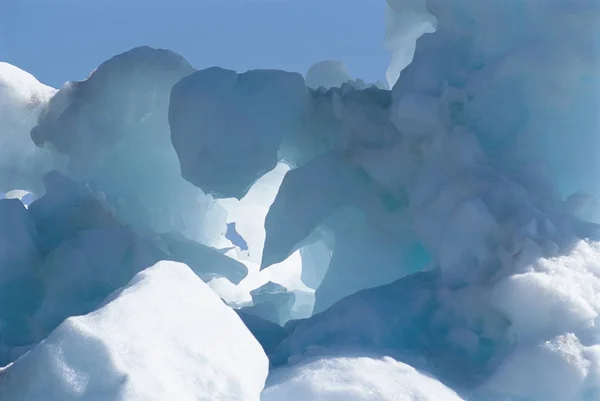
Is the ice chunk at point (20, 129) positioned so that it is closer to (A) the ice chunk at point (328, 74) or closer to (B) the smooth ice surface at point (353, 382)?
(A) the ice chunk at point (328, 74)

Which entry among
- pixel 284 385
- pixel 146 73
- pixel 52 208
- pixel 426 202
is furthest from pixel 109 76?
pixel 284 385

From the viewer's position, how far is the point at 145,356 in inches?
86.2

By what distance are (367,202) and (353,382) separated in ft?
8.77

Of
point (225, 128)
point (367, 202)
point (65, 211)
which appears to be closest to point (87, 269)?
point (65, 211)

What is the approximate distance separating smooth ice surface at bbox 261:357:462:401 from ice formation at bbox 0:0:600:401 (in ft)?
0.04

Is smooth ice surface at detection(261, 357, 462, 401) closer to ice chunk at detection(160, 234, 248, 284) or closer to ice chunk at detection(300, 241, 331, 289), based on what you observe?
ice chunk at detection(160, 234, 248, 284)

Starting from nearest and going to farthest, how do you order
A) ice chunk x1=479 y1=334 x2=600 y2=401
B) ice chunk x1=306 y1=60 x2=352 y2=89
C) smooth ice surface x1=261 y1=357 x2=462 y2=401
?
smooth ice surface x1=261 y1=357 x2=462 y2=401
ice chunk x1=479 y1=334 x2=600 y2=401
ice chunk x1=306 y1=60 x2=352 y2=89

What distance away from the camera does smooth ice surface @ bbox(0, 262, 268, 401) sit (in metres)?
2.12

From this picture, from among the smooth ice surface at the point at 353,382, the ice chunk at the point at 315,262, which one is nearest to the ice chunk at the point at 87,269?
the smooth ice surface at the point at 353,382

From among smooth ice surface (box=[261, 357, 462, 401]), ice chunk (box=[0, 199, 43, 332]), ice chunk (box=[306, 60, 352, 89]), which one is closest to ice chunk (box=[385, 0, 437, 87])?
ice chunk (box=[306, 60, 352, 89])

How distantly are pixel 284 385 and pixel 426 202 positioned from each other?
6.50ft

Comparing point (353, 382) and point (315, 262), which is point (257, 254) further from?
point (353, 382)

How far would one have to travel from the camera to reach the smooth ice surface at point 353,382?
8.30ft

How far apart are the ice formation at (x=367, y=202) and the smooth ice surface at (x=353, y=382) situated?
11 mm
